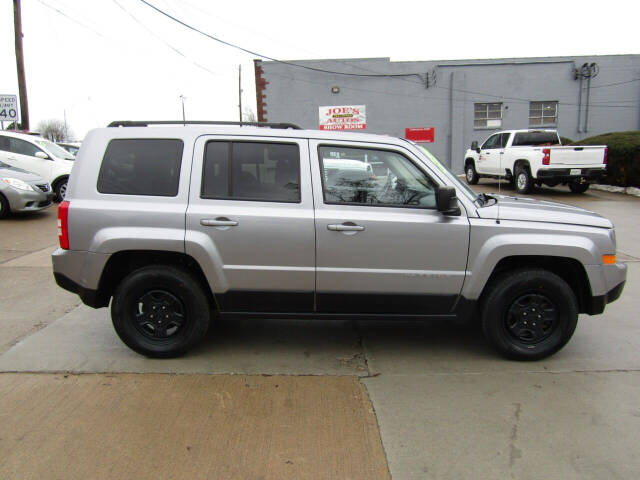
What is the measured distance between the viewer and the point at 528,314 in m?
3.98

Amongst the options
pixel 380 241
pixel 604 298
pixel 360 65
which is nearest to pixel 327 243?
pixel 380 241

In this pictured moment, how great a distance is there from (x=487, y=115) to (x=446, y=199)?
24.0 meters

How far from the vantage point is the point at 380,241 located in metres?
3.81

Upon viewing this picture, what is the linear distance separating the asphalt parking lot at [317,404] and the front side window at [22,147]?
32.4 ft

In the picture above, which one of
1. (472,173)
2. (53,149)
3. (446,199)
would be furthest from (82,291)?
(472,173)

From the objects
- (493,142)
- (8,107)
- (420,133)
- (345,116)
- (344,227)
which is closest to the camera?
(344,227)

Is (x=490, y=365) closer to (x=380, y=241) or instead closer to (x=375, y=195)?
(x=380, y=241)

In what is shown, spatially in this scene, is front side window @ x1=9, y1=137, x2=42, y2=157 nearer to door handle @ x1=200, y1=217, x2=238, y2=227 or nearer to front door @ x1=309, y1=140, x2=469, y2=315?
door handle @ x1=200, y1=217, x2=238, y2=227

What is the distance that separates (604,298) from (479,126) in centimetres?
2348

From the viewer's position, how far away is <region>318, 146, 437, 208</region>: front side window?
12.8 feet

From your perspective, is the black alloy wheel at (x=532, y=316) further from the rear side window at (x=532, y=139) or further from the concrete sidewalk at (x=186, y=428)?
the rear side window at (x=532, y=139)

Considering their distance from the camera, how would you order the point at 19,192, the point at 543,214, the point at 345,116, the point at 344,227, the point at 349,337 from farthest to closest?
the point at 345,116
the point at 19,192
the point at 349,337
the point at 543,214
the point at 344,227

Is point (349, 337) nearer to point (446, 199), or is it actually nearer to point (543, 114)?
point (446, 199)

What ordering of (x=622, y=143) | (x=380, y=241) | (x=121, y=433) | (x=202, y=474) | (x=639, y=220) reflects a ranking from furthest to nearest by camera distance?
(x=622, y=143) → (x=639, y=220) → (x=380, y=241) → (x=121, y=433) → (x=202, y=474)
